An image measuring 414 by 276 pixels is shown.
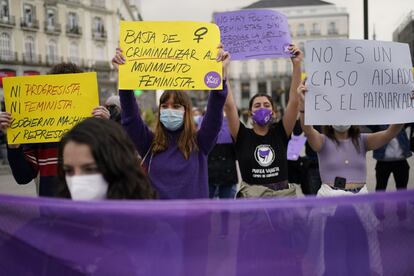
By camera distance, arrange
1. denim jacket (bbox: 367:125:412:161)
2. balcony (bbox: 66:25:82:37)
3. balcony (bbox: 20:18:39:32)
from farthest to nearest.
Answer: balcony (bbox: 66:25:82:37), balcony (bbox: 20:18:39:32), denim jacket (bbox: 367:125:412:161)

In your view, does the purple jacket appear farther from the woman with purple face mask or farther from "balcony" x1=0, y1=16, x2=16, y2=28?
"balcony" x1=0, y1=16, x2=16, y2=28

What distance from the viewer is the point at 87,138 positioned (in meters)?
1.59

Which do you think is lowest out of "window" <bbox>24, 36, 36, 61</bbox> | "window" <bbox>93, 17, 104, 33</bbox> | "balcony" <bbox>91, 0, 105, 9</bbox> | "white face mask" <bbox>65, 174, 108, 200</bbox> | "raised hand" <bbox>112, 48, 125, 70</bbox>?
"white face mask" <bbox>65, 174, 108, 200</bbox>

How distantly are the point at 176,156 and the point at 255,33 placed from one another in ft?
5.22

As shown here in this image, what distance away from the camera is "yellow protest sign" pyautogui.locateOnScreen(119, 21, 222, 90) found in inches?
110

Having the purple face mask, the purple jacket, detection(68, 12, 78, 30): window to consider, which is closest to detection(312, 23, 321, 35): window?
detection(68, 12, 78, 30): window

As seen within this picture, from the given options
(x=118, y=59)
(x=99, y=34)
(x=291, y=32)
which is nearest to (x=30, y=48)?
(x=99, y=34)

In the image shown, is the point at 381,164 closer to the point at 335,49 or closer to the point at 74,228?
the point at 335,49

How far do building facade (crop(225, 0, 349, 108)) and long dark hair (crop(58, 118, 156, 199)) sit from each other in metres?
74.0

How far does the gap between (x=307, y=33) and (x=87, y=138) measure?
80.5 metres

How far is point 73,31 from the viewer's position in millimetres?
42656

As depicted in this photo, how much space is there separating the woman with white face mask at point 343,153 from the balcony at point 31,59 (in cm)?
3987

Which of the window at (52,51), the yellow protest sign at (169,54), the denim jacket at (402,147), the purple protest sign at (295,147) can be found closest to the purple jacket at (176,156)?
the yellow protest sign at (169,54)

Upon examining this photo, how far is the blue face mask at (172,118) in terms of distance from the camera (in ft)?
8.95
